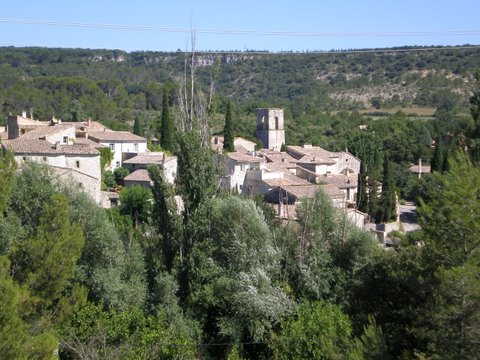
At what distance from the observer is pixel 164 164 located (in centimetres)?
3097

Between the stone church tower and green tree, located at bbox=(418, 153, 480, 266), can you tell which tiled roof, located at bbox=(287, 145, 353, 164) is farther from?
green tree, located at bbox=(418, 153, 480, 266)

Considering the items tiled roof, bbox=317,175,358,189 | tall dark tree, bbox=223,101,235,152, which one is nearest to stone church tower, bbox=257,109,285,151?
tall dark tree, bbox=223,101,235,152

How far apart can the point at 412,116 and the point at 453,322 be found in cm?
6848

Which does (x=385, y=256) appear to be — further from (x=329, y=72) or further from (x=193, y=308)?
(x=329, y=72)

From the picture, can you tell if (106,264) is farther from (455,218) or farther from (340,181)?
(340,181)

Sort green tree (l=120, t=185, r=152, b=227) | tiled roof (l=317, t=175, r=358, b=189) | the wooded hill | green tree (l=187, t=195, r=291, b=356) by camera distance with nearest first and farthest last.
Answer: green tree (l=187, t=195, r=291, b=356) < green tree (l=120, t=185, r=152, b=227) < tiled roof (l=317, t=175, r=358, b=189) < the wooded hill

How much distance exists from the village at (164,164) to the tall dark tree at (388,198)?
879 mm

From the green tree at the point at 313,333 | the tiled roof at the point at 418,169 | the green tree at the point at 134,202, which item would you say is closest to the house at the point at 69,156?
the green tree at the point at 134,202

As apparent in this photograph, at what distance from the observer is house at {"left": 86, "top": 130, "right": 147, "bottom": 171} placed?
1459 inches

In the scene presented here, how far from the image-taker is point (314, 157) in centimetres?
4091

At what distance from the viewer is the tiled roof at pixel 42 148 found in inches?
1087

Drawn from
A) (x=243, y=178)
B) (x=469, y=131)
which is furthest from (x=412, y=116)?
(x=469, y=131)

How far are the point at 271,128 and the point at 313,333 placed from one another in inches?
1683

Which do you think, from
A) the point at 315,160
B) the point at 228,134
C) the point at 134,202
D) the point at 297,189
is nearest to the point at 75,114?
the point at 228,134
